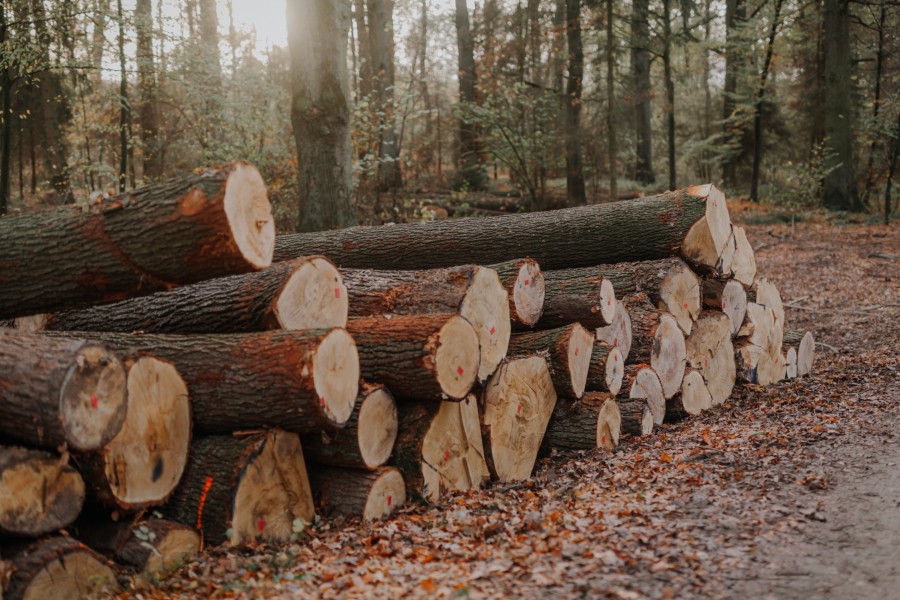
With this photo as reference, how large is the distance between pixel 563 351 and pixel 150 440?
301 centimetres

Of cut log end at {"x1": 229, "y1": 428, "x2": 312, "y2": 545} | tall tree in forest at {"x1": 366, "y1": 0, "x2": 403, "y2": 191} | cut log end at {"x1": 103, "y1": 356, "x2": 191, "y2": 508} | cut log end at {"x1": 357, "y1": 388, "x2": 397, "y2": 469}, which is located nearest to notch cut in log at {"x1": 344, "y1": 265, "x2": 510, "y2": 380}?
cut log end at {"x1": 357, "y1": 388, "x2": 397, "y2": 469}

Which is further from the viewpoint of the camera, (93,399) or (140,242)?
(140,242)

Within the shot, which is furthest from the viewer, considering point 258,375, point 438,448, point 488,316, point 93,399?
point 488,316

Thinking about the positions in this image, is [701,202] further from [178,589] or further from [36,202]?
[36,202]

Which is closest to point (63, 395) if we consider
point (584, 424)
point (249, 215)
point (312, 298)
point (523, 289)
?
point (249, 215)

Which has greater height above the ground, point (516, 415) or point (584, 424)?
point (516, 415)

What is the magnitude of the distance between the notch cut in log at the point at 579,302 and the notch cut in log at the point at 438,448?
1291mm

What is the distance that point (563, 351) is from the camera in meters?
5.56

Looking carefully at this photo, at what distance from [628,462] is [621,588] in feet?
7.11

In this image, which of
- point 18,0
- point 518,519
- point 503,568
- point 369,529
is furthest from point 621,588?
point 18,0

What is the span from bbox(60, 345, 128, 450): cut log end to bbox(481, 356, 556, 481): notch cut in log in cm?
249

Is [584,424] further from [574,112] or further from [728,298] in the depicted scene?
[574,112]

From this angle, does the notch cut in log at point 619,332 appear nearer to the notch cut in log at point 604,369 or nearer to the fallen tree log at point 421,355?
the notch cut in log at point 604,369

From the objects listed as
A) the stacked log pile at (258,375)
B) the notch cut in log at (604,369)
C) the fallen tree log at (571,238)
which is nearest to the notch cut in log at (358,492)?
the stacked log pile at (258,375)
